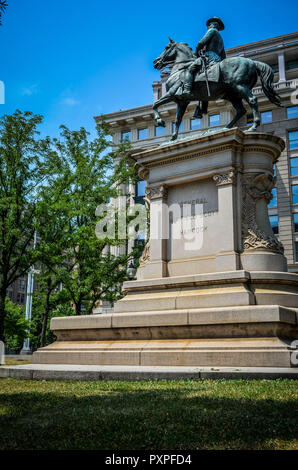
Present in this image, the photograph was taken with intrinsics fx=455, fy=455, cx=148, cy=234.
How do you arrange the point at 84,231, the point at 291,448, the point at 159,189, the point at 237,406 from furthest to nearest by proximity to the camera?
1. the point at 84,231
2. the point at 159,189
3. the point at 237,406
4. the point at 291,448

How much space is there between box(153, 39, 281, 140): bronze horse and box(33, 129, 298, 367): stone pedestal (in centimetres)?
166

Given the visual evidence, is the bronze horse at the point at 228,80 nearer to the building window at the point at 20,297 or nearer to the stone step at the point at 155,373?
the stone step at the point at 155,373

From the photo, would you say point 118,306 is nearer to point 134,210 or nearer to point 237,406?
point 237,406

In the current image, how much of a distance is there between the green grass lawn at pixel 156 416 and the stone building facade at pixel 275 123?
42434mm

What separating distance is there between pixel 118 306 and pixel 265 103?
156 ft

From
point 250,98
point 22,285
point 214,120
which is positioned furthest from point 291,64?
point 22,285

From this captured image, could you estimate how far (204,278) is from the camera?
12672 mm

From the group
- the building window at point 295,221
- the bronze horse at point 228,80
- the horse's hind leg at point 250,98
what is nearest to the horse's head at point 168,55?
the bronze horse at point 228,80

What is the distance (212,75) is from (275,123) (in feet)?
143

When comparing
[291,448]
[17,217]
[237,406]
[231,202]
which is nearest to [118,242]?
[17,217]

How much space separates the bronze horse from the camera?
14656mm

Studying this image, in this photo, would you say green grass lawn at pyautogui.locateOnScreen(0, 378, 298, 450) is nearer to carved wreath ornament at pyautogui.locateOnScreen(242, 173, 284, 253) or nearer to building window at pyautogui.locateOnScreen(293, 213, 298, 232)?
carved wreath ornament at pyautogui.locateOnScreen(242, 173, 284, 253)

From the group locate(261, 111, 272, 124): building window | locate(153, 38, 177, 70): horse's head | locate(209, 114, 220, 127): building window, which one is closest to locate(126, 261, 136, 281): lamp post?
locate(153, 38, 177, 70): horse's head
